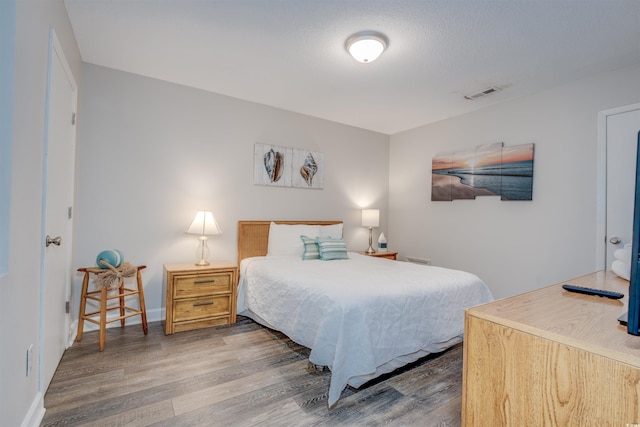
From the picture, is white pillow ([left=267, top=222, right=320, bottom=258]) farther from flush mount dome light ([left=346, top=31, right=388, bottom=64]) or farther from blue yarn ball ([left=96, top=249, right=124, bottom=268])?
flush mount dome light ([left=346, top=31, right=388, bottom=64])

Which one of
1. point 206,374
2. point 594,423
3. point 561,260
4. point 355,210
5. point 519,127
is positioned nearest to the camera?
point 594,423

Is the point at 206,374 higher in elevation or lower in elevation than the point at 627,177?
lower

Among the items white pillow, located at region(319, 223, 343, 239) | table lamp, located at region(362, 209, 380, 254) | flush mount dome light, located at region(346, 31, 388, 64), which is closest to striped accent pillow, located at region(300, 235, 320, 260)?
white pillow, located at region(319, 223, 343, 239)

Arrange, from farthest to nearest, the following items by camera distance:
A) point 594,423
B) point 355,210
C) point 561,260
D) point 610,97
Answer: point 355,210 → point 561,260 → point 610,97 → point 594,423

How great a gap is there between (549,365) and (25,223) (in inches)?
86.0

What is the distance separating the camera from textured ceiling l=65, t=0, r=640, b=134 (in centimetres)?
204

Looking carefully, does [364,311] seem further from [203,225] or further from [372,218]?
[372,218]

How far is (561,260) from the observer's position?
10.1 feet

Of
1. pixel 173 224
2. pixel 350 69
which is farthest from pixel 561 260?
pixel 173 224

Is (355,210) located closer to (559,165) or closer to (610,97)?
(559,165)

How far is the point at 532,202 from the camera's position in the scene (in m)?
3.31

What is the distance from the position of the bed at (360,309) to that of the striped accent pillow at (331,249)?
219 mm

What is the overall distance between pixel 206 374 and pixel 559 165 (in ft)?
12.3

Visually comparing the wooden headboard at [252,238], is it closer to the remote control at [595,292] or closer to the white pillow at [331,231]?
the white pillow at [331,231]
